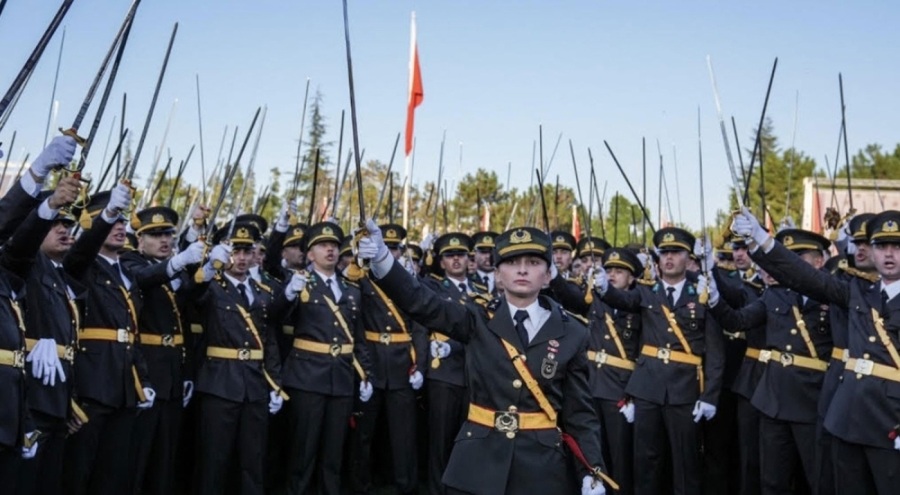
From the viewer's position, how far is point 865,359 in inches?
226

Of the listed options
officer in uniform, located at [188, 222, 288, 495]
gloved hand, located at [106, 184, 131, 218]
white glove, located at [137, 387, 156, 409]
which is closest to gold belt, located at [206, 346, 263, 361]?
officer in uniform, located at [188, 222, 288, 495]

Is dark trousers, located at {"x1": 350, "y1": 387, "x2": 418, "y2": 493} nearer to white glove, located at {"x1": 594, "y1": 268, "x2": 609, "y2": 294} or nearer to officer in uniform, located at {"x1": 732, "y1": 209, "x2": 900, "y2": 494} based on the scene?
white glove, located at {"x1": 594, "y1": 268, "x2": 609, "y2": 294}

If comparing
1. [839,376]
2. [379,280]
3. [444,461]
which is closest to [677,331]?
[839,376]

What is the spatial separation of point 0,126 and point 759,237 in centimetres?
490

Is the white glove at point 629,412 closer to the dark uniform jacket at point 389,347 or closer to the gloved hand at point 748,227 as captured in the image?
the dark uniform jacket at point 389,347

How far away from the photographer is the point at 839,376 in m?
6.21

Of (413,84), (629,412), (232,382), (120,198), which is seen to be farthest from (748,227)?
(413,84)

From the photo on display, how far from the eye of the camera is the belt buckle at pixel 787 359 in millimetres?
7301

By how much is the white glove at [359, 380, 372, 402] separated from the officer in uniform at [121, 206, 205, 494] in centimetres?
163

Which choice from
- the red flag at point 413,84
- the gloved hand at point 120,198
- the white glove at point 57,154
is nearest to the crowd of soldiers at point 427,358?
the white glove at point 57,154

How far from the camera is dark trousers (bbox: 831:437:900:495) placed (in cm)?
544

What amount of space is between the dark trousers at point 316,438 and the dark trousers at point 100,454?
1560mm

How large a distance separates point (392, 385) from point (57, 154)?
4979 millimetres

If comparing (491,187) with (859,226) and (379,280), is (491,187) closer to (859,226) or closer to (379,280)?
(859,226)
